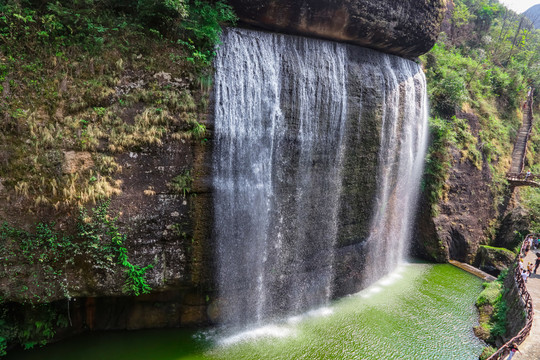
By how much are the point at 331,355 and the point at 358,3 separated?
10342mm

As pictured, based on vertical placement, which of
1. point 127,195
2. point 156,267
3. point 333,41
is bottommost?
point 156,267

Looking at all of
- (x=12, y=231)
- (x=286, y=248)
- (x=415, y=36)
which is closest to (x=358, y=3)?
(x=415, y=36)

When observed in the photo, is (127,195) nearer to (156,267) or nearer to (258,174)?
(156,267)

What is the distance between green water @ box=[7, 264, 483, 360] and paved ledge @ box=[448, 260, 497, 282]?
8.42 ft

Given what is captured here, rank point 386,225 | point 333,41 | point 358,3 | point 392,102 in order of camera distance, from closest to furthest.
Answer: point 358,3 < point 333,41 < point 392,102 < point 386,225

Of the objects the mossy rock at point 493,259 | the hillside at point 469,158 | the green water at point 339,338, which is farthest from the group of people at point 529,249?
the green water at point 339,338

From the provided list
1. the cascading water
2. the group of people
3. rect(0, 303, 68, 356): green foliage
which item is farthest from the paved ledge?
rect(0, 303, 68, 356): green foliage

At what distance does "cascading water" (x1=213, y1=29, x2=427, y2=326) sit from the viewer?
8.60 m

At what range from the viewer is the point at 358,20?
991 centimetres

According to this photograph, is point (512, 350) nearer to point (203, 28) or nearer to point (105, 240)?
point (105, 240)

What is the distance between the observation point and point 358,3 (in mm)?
9664

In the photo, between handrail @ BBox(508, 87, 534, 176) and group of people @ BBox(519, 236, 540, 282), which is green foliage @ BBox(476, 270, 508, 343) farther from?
handrail @ BBox(508, 87, 534, 176)

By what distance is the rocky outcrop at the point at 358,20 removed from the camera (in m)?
8.94

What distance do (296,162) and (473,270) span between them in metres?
10.7
